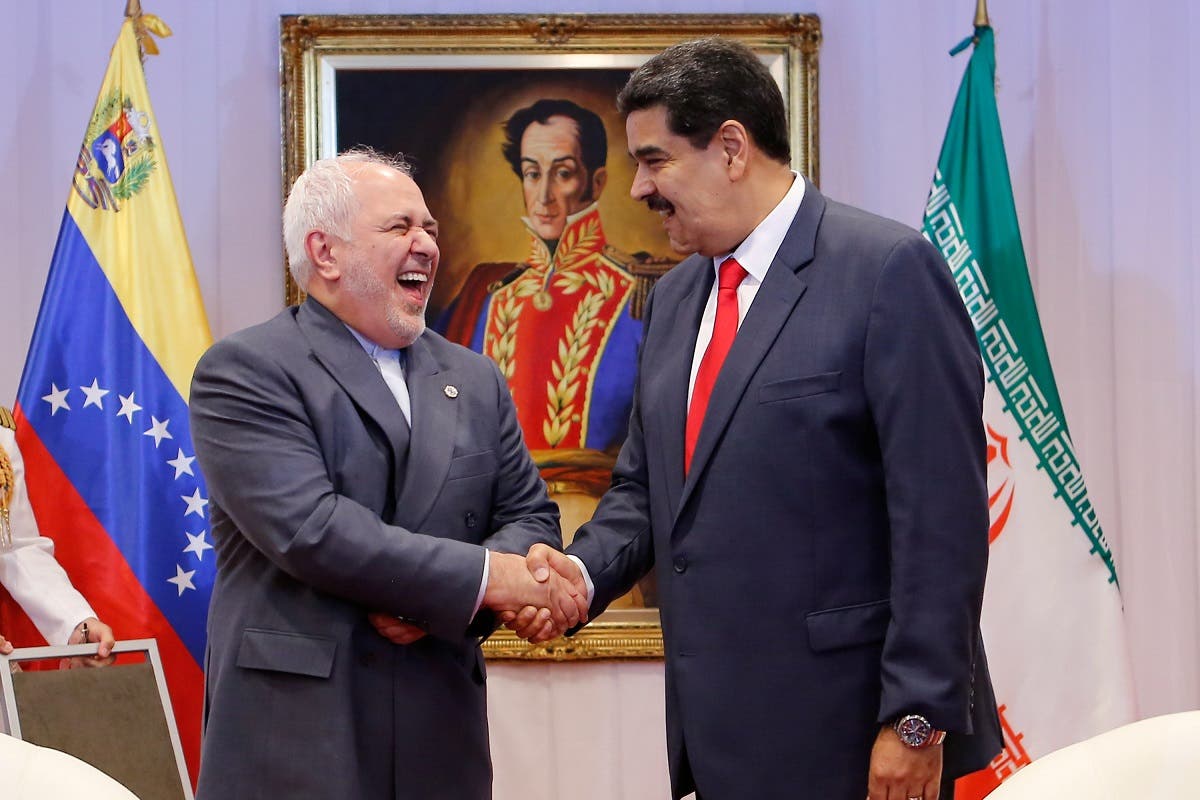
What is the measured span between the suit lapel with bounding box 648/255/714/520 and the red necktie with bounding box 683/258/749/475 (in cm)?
2

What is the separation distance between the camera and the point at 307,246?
2.66 meters

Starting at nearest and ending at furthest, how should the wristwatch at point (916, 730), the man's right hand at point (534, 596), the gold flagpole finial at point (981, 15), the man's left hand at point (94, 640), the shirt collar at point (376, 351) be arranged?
the wristwatch at point (916, 730), the man's right hand at point (534, 596), the shirt collar at point (376, 351), the man's left hand at point (94, 640), the gold flagpole finial at point (981, 15)

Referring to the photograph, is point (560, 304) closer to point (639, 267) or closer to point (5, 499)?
point (639, 267)

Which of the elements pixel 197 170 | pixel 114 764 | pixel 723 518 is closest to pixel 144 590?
pixel 114 764

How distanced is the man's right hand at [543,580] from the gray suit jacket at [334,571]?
4 centimetres

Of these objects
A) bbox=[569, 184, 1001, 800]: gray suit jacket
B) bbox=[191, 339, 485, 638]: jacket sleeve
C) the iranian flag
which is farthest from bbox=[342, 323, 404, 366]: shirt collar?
the iranian flag

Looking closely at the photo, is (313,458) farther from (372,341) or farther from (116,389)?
(116,389)

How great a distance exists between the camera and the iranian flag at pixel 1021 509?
12.4 ft

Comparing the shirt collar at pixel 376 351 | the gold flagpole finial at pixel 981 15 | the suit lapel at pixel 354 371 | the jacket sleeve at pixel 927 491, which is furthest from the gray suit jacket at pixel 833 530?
the gold flagpole finial at pixel 981 15

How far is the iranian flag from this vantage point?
378 centimetres

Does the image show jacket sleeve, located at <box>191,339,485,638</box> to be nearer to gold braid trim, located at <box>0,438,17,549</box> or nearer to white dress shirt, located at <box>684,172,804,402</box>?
white dress shirt, located at <box>684,172,804,402</box>

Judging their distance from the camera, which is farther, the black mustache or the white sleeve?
the white sleeve

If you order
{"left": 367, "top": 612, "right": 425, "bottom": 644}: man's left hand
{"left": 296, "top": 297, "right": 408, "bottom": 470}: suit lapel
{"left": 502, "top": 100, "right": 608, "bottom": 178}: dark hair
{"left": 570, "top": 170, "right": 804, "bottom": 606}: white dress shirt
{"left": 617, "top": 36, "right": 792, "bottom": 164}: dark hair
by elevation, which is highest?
{"left": 502, "top": 100, "right": 608, "bottom": 178}: dark hair

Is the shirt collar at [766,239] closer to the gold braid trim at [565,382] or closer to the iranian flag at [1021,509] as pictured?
the iranian flag at [1021,509]
